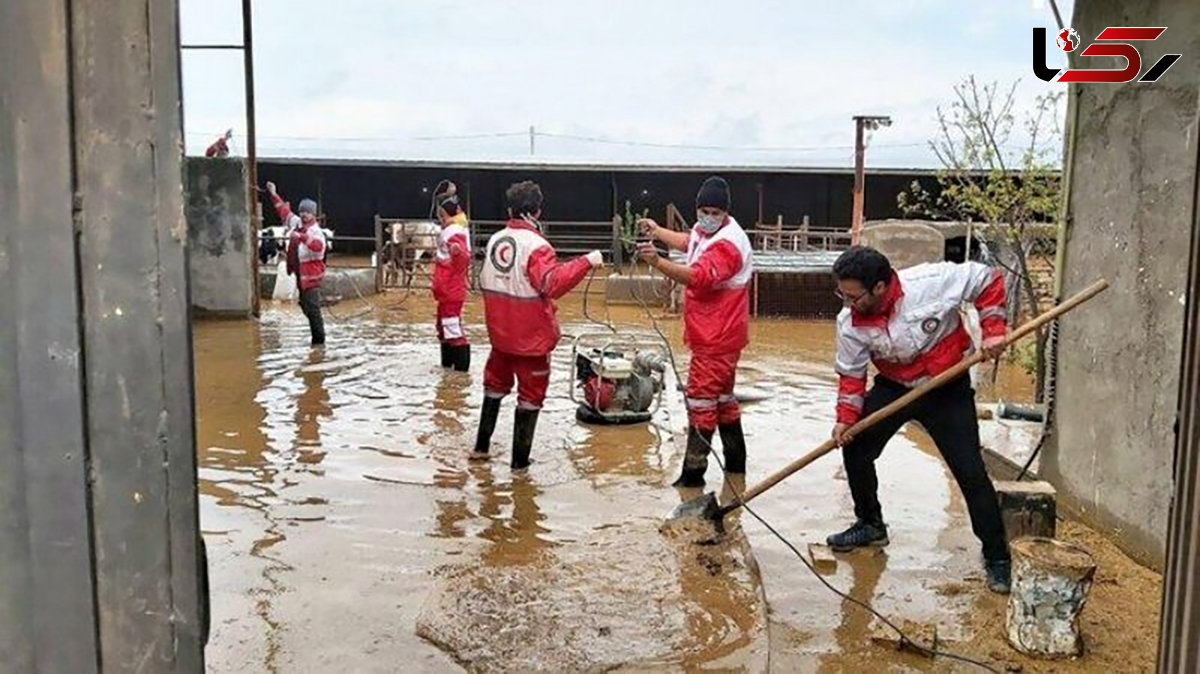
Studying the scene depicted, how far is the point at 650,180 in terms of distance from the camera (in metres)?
26.4

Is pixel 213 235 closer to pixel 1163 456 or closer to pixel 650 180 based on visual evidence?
pixel 1163 456

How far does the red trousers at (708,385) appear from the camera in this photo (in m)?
6.19

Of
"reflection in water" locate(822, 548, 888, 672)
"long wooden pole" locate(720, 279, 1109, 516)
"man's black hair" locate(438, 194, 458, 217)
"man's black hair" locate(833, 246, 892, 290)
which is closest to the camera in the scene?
"reflection in water" locate(822, 548, 888, 672)

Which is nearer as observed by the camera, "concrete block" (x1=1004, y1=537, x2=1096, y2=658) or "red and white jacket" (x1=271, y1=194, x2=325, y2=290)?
"concrete block" (x1=1004, y1=537, x2=1096, y2=658)

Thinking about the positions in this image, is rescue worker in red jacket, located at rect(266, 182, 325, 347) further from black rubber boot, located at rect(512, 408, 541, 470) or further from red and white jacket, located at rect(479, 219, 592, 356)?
black rubber boot, located at rect(512, 408, 541, 470)

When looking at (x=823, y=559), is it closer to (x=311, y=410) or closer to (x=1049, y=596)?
(x=1049, y=596)

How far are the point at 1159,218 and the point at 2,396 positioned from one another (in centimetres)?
515

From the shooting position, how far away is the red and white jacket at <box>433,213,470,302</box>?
31.6 feet

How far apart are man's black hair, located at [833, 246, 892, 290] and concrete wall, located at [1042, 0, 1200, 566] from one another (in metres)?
1.50

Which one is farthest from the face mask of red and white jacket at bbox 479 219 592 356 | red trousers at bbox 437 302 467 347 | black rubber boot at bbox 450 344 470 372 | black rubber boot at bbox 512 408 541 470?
black rubber boot at bbox 450 344 470 372

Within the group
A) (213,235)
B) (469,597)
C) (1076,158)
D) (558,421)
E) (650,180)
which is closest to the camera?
(469,597)

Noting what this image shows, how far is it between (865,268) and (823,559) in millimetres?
1549

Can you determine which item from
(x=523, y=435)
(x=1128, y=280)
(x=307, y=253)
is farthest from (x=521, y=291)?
(x=307, y=253)

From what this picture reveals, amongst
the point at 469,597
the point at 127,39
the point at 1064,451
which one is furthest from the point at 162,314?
the point at 1064,451
